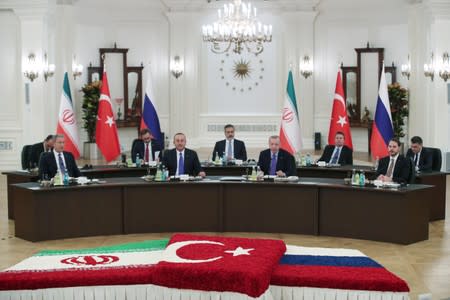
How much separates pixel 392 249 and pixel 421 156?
294 centimetres

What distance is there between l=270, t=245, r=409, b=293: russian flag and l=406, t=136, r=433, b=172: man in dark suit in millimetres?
5448

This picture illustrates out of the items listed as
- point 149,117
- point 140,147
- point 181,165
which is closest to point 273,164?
point 181,165

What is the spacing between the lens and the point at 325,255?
750cm

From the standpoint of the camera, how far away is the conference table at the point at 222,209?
1048 cm

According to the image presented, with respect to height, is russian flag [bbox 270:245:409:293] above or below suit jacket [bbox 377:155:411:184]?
below

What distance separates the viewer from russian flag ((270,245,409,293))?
257 inches

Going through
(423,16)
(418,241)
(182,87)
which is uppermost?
(423,16)

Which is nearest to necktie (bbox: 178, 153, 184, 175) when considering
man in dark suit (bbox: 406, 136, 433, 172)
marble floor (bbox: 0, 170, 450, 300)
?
marble floor (bbox: 0, 170, 450, 300)

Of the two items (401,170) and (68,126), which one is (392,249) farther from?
(68,126)

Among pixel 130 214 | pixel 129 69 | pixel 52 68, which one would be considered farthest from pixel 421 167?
pixel 129 69

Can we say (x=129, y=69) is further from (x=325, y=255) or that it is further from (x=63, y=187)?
(x=325, y=255)

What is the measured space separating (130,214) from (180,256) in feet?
14.5

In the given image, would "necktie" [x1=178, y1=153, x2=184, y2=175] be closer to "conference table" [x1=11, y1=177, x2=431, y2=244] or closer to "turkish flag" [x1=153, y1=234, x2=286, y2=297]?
"conference table" [x1=11, y1=177, x2=431, y2=244]

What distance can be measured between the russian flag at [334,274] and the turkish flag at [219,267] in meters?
0.15
